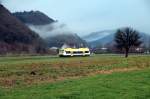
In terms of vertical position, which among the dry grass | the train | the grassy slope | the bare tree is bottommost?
the grassy slope

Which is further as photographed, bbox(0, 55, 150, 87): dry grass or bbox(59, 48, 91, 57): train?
bbox(59, 48, 91, 57): train

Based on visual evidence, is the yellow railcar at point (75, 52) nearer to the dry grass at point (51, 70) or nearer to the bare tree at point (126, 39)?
the bare tree at point (126, 39)

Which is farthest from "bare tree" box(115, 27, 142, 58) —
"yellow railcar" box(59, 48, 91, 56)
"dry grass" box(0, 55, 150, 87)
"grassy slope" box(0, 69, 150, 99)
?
"grassy slope" box(0, 69, 150, 99)

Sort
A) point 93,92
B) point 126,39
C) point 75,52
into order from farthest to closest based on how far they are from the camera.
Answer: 1. point 75,52
2. point 126,39
3. point 93,92

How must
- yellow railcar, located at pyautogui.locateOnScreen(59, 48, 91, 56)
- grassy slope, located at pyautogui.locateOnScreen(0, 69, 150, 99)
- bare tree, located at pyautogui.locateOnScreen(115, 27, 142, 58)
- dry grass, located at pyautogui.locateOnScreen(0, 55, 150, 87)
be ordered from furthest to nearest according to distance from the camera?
yellow railcar, located at pyautogui.locateOnScreen(59, 48, 91, 56) → bare tree, located at pyautogui.locateOnScreen(115, 27, 142, 58) → dry grass, located at pyautogui.locateOnScreen(0, 55, 150, 87) → grassy slope, located at pyautogui.locateOnScreen(0, 69, 150, 99)

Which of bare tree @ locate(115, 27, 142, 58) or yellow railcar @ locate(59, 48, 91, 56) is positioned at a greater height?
bare tree @ locate(115, 27, 142, 58)

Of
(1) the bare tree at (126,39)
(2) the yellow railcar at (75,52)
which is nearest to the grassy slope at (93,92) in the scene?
(1) the bare tree at (126,39)

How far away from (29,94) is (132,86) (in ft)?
17.8

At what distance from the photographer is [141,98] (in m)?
15.6

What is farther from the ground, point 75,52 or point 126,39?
point 126,39

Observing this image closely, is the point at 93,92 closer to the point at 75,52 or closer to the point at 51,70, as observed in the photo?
the point at 51,70

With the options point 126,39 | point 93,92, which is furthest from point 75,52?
point 93,92

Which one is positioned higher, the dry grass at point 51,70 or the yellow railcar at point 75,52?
the yellow railcar at point 75,52

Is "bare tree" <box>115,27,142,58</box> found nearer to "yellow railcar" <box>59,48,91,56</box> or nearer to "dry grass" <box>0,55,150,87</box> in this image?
"yellow railcar" <box>59,48,91,56</box>
